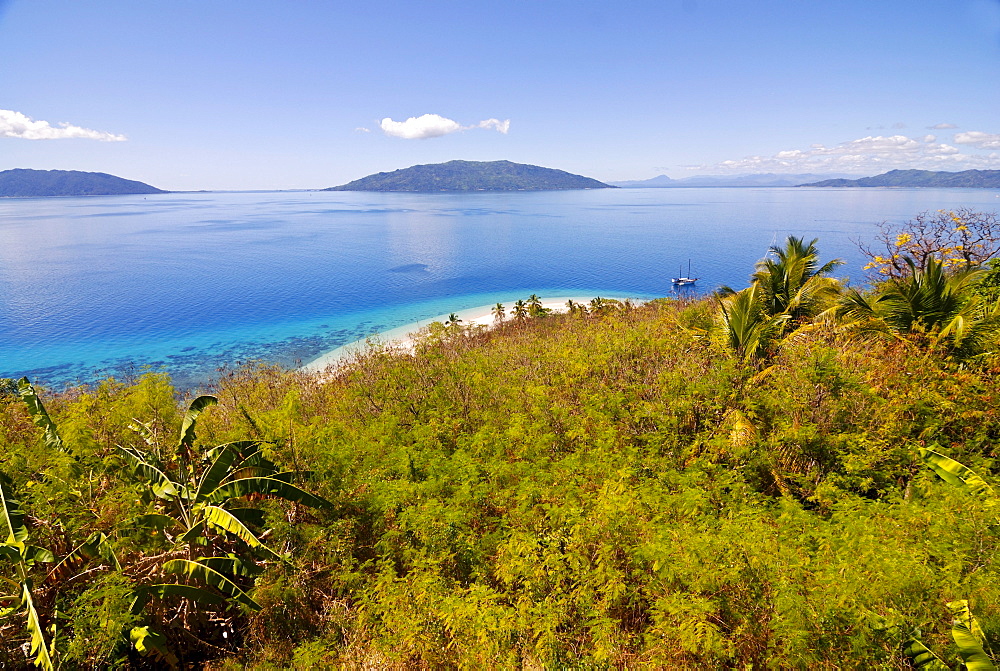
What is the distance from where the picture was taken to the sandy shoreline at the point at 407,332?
117ft

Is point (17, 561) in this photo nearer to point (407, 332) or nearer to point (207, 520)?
point (207, 520)

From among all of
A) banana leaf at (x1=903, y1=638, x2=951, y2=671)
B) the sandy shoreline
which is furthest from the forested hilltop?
the sandy shoreline

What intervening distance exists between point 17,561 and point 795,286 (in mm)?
18633

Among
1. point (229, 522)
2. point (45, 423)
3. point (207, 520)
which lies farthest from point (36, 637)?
point (45, 423)

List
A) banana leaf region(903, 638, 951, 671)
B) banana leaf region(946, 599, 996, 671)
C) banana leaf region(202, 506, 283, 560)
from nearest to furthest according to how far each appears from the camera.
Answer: banana leaf region(946, 599, 996, 671)
banana leaf region(903, 638, 951, 671)
banana leaf region(202, 506, 283, 560)

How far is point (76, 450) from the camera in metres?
8.14

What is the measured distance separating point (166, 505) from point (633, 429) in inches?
359

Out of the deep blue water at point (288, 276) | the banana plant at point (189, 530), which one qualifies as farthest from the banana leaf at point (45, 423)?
the deep blue water at point (288, 276)

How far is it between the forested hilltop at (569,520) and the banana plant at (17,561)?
1.9 inches

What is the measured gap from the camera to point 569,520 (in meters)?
7.12

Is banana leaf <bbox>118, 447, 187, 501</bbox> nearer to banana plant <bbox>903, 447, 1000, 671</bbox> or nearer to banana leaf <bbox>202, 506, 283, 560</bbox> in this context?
banana leaf <bbox>202, 506, 283, 560</bbox>

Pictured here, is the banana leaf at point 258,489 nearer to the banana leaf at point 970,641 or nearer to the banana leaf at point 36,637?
the banana leaf at point 36,637

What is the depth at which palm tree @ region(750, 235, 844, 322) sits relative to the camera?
44.2 ft

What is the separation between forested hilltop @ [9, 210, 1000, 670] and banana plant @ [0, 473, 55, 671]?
0.05 metres
